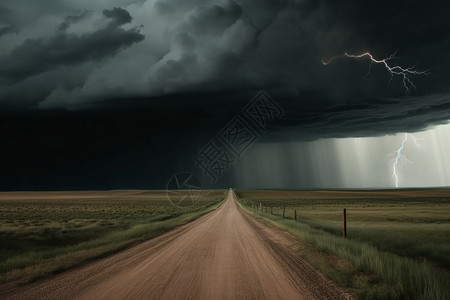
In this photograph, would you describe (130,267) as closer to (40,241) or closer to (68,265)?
(68,265)

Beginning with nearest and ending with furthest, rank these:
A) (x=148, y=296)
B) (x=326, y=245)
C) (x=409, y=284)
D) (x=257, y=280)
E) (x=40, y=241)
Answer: (x=148, y=296)
(x=409, y=284)
(x=257, y=280)
(x=326, y=245)
(x=40, y=241)

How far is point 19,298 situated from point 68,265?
13.0 ft

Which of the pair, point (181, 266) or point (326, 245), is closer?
point (181, 266)

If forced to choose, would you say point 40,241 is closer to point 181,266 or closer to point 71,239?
point 71,239

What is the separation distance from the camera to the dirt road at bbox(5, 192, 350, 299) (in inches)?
292

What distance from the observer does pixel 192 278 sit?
8.92m

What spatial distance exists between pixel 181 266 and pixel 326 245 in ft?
19.5

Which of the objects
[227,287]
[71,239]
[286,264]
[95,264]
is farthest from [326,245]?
[71,239]

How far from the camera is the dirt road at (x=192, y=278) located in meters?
7.41

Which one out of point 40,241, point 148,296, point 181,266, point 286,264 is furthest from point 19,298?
point 40,241

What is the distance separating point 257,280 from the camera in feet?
28.2

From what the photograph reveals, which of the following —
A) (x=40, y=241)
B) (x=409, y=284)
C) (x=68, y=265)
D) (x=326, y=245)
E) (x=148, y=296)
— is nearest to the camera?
(x=148, y=296)

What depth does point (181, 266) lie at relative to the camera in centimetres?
1055

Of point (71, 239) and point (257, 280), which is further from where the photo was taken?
point (71, 239)
